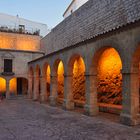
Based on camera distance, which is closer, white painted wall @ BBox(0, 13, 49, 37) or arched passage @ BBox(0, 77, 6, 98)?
arched passage @ BBox(0, 77, 6, 98)

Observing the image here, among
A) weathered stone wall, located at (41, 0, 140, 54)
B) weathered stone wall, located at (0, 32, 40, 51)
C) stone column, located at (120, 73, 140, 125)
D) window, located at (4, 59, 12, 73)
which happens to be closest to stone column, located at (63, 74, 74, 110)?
weathered stone wall, located at (41, 0, 140, 54)

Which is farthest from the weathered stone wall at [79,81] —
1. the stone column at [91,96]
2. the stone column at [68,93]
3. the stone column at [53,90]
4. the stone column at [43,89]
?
the stone column at [91,96]

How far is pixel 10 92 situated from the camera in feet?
97.5

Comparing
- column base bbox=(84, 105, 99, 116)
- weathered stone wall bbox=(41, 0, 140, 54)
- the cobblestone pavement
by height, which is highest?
weathered stone wall bbox=(41, 0, 140, 54)

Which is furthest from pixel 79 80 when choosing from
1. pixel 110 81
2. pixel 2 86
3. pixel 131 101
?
pixel 2 86

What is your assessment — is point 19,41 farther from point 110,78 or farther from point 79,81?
point 110,78

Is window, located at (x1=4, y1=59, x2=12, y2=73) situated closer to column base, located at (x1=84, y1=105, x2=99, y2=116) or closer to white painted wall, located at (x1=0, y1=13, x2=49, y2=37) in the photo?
white painted wall, located at (x1=0, y1=13, x2=49, y2=37)

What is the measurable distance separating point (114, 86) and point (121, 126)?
5303 mm

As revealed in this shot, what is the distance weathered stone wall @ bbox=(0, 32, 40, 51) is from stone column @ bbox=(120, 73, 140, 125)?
2442cm

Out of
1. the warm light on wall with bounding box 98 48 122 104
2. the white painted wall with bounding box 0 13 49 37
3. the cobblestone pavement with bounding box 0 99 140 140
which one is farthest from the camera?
the white painted wall with bounding box 0 13 49 37

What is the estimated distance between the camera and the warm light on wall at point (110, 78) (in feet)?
48.4

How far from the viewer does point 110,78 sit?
15430 mm

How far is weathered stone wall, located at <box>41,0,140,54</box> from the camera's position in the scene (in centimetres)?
1308

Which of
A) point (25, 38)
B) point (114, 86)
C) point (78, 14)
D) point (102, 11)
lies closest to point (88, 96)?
point (114, 86)
